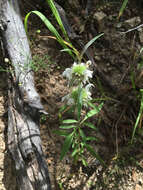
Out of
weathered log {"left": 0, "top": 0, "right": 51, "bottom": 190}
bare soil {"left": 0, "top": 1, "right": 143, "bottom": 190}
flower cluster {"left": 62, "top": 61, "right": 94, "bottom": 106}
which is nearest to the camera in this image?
flower cluster {"left": 62, "top": 61, "right": 94, "bottom": 106}

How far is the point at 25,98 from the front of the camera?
1.76 m

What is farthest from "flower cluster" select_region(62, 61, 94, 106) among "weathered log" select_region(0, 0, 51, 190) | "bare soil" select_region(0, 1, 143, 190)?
"bare soil" select_region(0, 1, 143, 190)

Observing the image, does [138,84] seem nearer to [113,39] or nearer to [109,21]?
[113,39]

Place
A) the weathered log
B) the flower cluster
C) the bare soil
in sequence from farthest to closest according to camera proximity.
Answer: the bare soil
the weathered log
the flower cluster

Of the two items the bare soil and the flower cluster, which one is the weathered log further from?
the flower cluster

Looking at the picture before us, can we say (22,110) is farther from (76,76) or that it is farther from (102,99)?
(102,99)

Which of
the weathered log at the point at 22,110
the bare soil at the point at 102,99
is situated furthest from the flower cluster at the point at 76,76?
the bare soil at the point at 102,99

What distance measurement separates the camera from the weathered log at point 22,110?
159 centimetres

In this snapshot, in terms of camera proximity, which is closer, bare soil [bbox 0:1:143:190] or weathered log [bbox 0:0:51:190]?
weathered log [bbox 0:0:51:190]

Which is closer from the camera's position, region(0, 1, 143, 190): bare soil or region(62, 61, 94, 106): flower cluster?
region(62, 61, 94, 106): flower cluster

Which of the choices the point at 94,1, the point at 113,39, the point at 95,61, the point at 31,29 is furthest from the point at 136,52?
the point at 31,29

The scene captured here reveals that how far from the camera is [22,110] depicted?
1758 mm

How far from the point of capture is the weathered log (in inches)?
62.7

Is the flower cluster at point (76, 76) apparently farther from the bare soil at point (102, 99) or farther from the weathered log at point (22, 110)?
the bare soil at point (102, 99)
